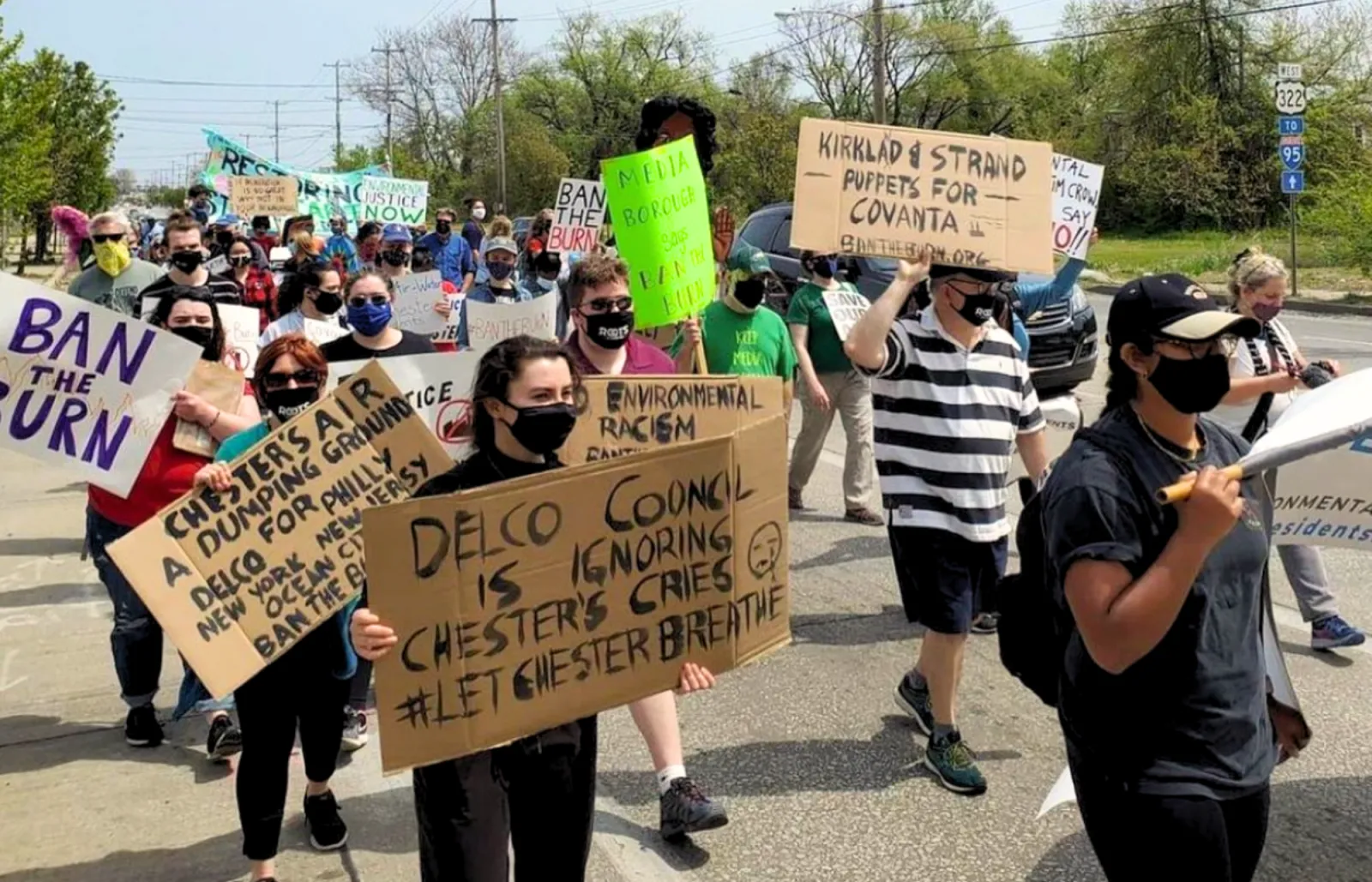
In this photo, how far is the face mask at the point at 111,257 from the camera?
7043mm

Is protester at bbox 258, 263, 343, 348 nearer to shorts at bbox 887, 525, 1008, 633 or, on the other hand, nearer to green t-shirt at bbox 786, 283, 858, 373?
green t-shirt at bbox 786, 283, 858, 373

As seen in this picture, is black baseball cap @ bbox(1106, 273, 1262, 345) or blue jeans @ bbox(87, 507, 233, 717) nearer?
black baseball cap @ bbox(1106, 273, 1262, 345)

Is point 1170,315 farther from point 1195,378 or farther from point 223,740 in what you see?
point 223,740

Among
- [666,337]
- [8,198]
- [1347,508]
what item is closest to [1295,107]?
[666,337]

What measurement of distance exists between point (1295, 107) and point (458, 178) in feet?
212

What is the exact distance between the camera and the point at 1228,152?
43219mm

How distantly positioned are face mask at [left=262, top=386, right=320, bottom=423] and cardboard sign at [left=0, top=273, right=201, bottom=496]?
0.57m

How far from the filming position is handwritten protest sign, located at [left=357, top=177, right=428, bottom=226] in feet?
56.1

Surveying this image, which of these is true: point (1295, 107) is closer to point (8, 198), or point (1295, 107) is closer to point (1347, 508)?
point (1347, 508)

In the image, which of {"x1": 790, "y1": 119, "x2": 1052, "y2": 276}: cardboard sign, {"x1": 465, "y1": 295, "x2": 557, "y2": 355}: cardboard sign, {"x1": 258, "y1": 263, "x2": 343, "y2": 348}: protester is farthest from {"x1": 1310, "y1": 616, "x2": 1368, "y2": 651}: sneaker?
{"x1": 258, "y1": 263, "x2": 343, "y2": 348}: protester

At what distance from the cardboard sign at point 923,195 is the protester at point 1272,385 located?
3.20 feet

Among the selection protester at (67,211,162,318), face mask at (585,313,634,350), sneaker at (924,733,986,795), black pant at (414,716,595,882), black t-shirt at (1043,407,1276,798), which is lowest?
sneaker at (924,733,986,795)

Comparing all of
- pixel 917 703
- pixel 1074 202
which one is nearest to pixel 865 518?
pixel 1074 202

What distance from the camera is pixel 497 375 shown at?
2.84m
